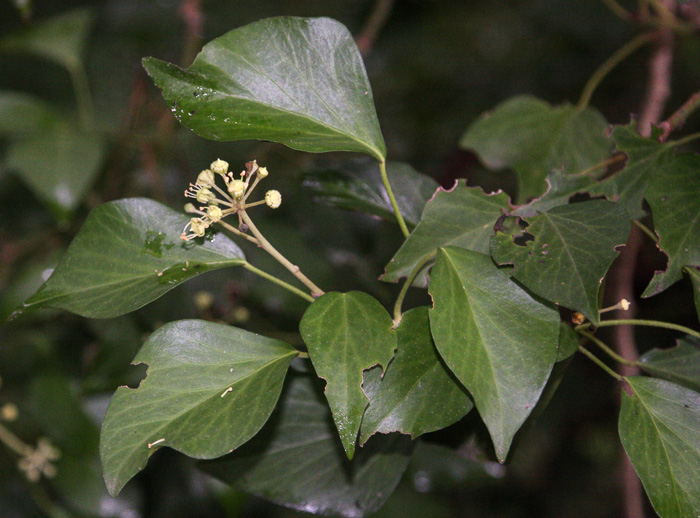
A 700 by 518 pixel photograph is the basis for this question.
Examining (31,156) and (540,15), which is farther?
(540,15)

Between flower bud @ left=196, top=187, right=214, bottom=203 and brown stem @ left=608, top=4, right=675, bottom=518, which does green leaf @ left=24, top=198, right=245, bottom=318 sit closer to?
flower bud @ left=196, top=187, right=214, bottom=203

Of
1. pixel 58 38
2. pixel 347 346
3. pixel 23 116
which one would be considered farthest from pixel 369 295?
pixel 58 38

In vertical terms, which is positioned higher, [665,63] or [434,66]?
[665,63]

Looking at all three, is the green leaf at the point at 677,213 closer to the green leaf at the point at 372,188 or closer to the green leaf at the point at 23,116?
the green leaf at the point at 372,188

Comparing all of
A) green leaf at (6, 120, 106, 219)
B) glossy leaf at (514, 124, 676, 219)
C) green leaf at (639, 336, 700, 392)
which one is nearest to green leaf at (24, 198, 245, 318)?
glossy leaf at (514, 124, 676, 219)

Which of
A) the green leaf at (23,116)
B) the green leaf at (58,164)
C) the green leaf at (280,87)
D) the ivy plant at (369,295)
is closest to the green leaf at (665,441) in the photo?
the ivy plant at (369,295)

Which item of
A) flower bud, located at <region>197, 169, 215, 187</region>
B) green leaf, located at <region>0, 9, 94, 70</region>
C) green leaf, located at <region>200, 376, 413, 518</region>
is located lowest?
green leaf, located at <region>200, 376, 413, 518</region>

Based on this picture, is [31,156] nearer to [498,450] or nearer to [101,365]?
[101,365]

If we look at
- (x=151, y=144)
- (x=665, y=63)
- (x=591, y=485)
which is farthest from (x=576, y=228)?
(x=591, y=485)
